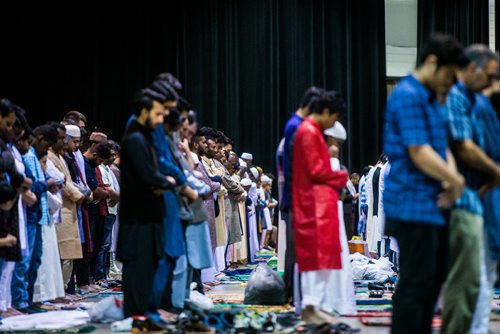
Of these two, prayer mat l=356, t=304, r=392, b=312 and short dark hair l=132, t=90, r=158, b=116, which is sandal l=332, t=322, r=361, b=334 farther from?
short dark hair l=132, t=90, r=158, b=116

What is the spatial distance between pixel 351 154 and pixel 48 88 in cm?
688

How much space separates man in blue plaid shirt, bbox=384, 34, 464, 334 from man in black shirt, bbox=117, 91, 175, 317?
2157mm

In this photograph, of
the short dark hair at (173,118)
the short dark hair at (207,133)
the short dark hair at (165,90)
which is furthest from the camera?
the short dark hair at (207,133)

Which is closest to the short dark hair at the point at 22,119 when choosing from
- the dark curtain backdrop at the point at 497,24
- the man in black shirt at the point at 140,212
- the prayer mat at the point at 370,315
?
the man in black shirt at the point at 140,212

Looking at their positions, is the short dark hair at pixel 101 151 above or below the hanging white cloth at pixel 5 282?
above

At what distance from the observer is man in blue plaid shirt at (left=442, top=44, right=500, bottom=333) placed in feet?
14.3

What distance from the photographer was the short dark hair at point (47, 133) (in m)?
7.70

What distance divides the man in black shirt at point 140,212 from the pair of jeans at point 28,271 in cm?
124

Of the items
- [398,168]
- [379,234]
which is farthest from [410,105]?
[379,234]

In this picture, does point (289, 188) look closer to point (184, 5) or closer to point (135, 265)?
point (135, 265)

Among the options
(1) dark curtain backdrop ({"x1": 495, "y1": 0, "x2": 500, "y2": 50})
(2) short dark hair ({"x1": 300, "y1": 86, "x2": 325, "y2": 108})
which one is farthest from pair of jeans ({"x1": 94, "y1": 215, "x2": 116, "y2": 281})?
(1) dark curtain backdrop ({"x1": 495, "y1": 0, "x2": 500, "y2": 50})

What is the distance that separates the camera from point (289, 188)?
686 cm

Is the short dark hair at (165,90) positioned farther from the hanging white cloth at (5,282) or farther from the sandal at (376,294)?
the sandal at (376,294)

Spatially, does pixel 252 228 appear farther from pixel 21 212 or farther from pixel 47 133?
pixel 21 212
